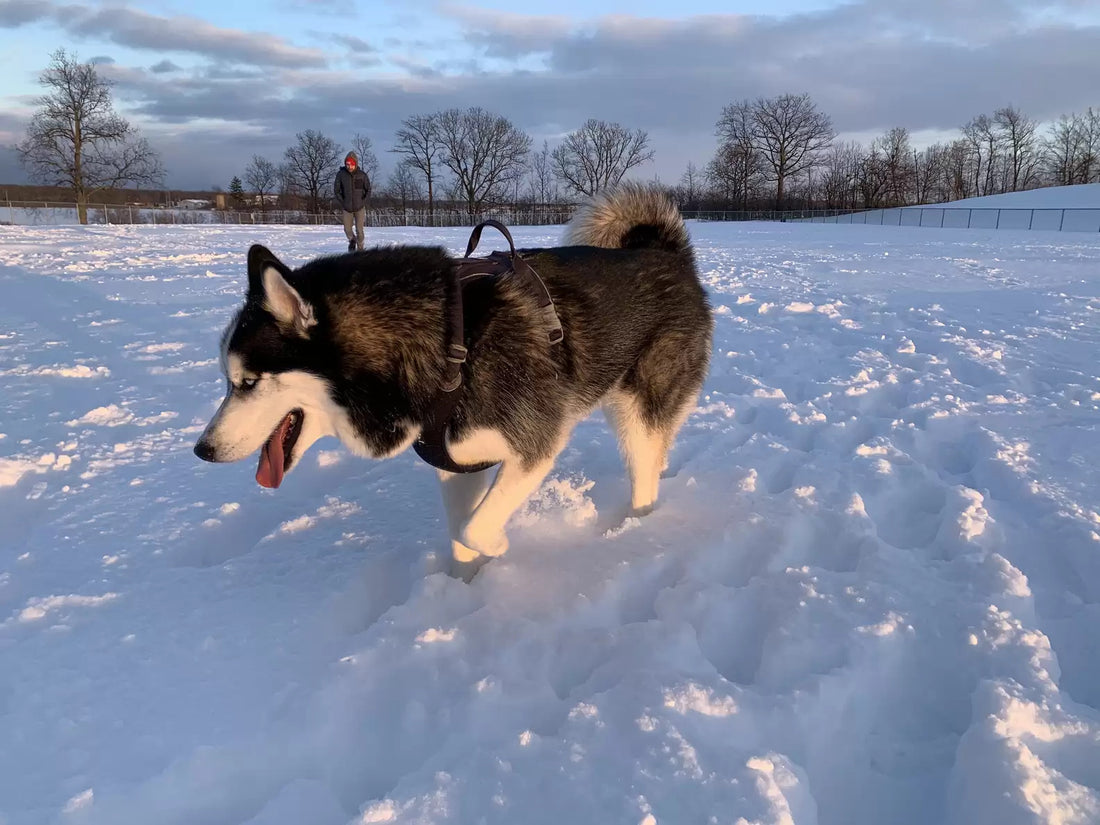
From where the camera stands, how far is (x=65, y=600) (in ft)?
8.87

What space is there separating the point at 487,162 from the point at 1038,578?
71485mm

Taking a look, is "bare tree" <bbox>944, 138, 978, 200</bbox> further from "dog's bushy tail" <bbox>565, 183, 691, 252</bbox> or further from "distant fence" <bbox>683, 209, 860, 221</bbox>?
"dog's bushy tail" <bbox>565, 183, 691, 252</bbox>

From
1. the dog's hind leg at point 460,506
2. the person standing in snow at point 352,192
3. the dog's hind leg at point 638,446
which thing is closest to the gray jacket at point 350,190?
the person standing in snow at point 352,192

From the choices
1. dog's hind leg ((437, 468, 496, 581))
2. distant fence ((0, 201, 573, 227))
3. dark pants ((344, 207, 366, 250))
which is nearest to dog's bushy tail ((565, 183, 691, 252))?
dog's hind leg ((437, 468, 496, 581))

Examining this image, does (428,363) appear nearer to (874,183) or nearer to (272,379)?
(272,379)

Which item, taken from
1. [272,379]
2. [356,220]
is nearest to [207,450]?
[272,379]

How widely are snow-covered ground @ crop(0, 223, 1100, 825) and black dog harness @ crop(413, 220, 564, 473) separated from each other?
595 millimetres

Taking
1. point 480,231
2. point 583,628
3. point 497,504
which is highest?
point 480,231

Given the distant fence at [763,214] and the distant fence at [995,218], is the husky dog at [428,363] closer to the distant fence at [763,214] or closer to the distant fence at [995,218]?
the distant fence at [995,218]

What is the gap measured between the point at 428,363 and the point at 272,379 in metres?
0.57

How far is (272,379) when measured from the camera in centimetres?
246

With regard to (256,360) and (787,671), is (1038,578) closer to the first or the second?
(787,671)

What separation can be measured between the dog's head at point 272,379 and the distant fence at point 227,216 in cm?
3530

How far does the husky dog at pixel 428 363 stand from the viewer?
2.46 meters
